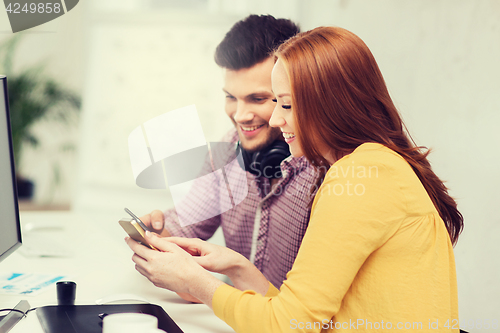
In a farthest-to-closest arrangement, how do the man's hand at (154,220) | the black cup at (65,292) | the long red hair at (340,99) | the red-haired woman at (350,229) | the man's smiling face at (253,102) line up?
the man's smiling face at (253,102)
the man's hand at (154,220)
the black cup at (65,292)
the long red hair at (340,99)
the red-haired woman at (350,229)

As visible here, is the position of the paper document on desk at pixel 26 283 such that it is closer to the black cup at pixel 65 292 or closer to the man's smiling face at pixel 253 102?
the black cup at pixel 65 292

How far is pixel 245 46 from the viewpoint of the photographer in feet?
4.33

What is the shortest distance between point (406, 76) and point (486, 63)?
1.01ft

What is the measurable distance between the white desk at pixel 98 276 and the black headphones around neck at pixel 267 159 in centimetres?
48

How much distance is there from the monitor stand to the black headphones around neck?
0.74 meters

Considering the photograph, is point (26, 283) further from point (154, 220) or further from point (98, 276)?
point (154, 220)

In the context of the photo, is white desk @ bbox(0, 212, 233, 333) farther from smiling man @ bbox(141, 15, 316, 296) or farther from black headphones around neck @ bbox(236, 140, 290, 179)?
black headphones around neck @ bbox(236, 140, 290, 179)

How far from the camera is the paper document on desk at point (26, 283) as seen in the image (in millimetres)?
918

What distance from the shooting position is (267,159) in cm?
127

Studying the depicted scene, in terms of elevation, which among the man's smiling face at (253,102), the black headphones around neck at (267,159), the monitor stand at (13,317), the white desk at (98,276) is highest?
the man's smiling face at (253,102)

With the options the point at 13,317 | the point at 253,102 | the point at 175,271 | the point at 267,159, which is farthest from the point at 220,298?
the point at 253,102

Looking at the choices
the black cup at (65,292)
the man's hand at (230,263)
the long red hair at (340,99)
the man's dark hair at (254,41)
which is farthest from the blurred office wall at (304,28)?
the black cup at (65,292)

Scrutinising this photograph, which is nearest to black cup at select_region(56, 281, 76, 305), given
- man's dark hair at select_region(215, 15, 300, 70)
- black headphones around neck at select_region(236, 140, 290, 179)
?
black headphones around neck at select_region(236, 140, 290, 179)

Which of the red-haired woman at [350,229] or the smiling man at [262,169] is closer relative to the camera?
the red-haired woman at [350,229]
